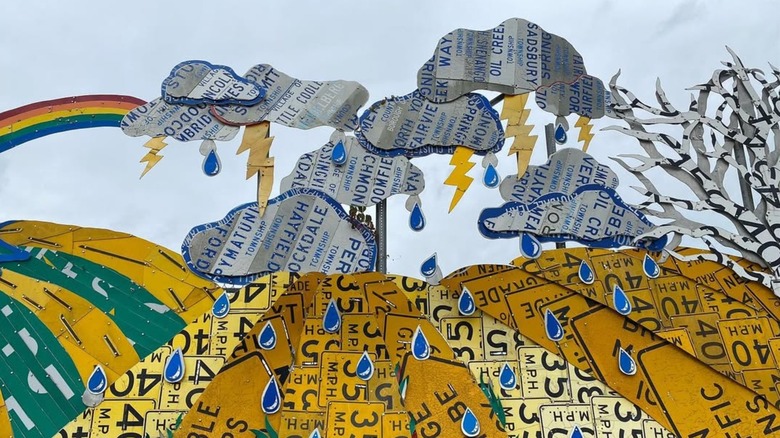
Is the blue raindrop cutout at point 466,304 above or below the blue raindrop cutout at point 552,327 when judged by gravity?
above

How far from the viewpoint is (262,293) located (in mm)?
8406

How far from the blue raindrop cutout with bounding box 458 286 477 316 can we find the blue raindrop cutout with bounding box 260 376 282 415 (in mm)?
1847

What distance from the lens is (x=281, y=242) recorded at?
8836 mm

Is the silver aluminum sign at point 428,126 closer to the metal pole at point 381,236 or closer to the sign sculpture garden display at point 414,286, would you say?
the sign sculpture garden display at point 414,286

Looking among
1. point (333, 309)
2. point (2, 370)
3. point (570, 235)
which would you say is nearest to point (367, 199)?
point (333, 309)

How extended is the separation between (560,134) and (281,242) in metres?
3.31

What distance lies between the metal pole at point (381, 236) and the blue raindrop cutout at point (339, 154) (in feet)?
1.89

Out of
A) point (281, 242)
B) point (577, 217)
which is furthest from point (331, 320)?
point (577, 217)

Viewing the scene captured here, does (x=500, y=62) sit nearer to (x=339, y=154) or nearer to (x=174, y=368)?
(x=339, y=154)

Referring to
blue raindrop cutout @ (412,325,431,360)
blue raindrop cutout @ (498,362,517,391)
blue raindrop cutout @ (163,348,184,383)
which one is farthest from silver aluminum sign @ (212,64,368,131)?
blue raindrop cutout @ (498,362,517,391)

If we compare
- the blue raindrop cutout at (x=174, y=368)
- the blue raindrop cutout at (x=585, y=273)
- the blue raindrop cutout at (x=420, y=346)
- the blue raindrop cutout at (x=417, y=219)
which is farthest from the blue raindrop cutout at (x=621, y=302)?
the blue raindrop cutout at (x=174, y=368)

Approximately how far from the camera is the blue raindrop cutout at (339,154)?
360 inches

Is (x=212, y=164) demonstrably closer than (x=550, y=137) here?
Yes

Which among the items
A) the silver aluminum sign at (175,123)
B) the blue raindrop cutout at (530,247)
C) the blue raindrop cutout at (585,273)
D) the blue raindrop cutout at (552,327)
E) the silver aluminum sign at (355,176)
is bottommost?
the blue raindrop cutout at (552,327)
